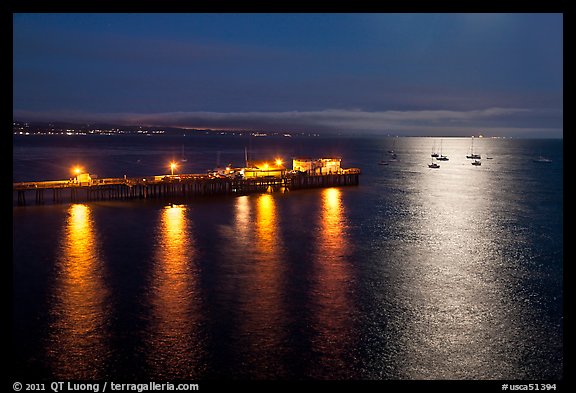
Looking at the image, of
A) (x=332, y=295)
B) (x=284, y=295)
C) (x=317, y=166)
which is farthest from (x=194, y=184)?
(x=332, y=295)

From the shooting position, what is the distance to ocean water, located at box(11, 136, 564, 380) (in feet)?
44.4

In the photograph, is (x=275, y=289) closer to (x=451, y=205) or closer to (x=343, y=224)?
(x=343, y=224)

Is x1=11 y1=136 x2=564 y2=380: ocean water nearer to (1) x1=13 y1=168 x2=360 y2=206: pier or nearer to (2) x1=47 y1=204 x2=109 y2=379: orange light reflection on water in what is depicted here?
(2) x1=47 y1=204 x2=109 y2=379: orange light reflection on water

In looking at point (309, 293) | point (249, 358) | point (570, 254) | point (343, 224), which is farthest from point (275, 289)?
point (570, 254)

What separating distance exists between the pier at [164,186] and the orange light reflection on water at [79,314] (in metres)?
13.9

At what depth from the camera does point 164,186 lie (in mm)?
41938

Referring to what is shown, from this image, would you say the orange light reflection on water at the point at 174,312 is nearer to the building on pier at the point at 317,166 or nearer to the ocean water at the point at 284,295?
the ocean water at the point at 284,295

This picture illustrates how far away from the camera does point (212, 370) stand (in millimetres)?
13180

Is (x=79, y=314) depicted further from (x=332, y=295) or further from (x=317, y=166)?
(x=317, y=166)

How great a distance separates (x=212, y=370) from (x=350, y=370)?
3493 mm

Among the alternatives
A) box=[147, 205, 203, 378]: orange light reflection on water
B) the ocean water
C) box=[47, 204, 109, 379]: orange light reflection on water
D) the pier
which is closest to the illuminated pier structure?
the pier

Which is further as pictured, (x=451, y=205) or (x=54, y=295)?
(x=451, y=205)

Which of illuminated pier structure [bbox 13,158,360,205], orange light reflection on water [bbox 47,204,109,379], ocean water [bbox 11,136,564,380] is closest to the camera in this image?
orange light reflection on water [bbox 47,204,109,379]

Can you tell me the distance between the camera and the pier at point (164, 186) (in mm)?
38312
